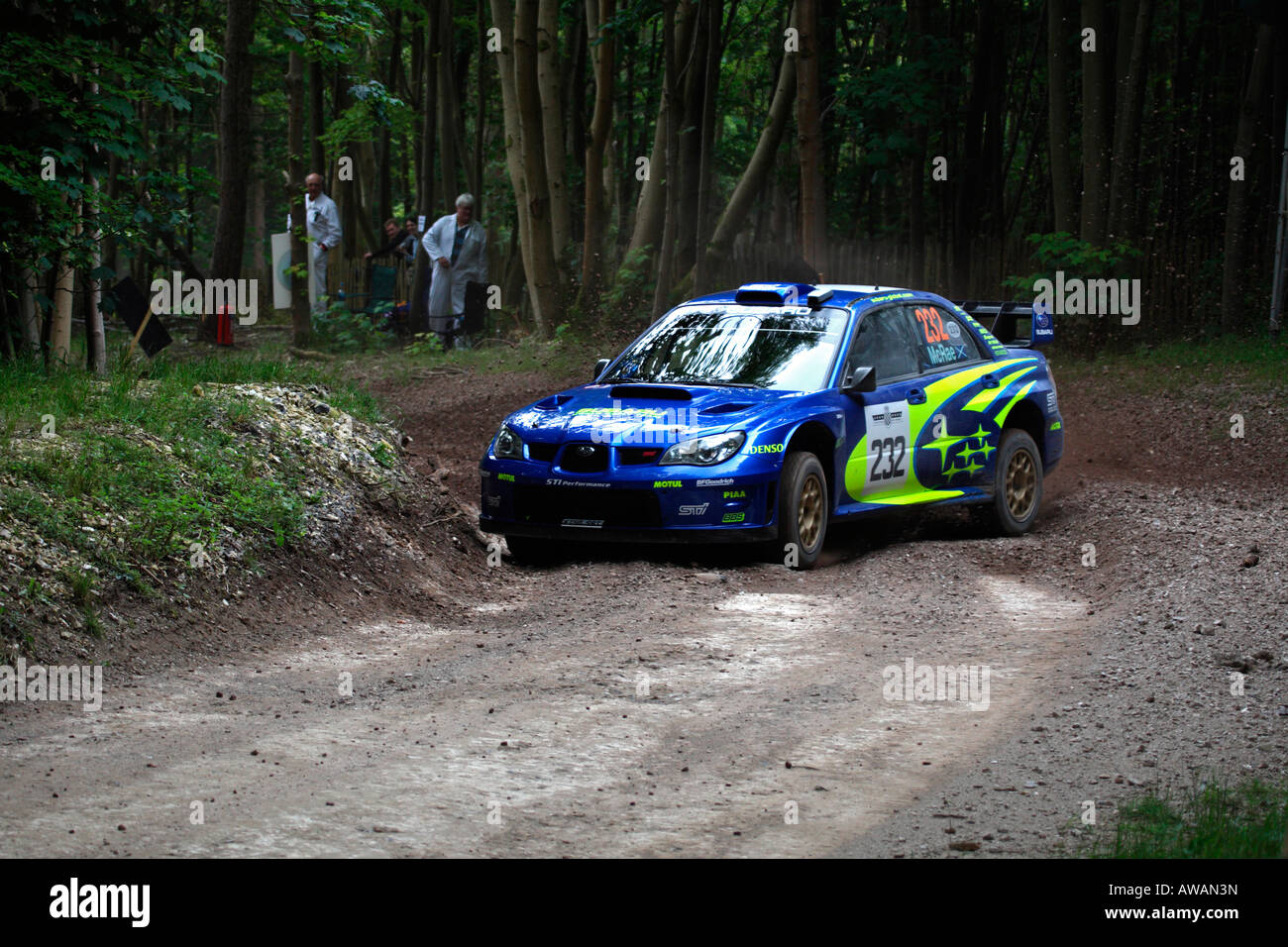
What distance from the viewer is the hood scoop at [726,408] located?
965cm

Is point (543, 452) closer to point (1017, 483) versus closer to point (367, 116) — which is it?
point (1017, 483)

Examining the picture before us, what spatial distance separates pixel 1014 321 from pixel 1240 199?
28.7 feet

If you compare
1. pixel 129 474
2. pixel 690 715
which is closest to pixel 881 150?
pixel 129 474

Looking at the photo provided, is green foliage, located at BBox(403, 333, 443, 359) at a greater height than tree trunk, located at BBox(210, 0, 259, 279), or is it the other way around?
tree trunk, located at BBox(210, 0, 259, 279)

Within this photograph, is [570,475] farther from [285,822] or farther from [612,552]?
[285,822]

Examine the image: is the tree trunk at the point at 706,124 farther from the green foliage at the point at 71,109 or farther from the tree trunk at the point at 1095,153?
the green foliage at the point at 71,109

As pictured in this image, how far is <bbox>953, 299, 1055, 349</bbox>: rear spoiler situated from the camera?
1246 cm

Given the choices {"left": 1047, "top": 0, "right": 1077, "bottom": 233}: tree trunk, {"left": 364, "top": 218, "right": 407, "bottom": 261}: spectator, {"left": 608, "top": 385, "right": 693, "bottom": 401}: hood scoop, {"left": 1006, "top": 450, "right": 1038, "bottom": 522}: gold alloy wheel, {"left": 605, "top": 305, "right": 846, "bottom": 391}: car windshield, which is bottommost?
{"left": 1006, "top": 450, "right": 1038, "bottom": 522}: gold alloy wheel

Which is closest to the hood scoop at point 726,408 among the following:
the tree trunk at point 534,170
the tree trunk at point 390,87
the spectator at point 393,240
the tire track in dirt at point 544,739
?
the tire track in dirt at point 544,739

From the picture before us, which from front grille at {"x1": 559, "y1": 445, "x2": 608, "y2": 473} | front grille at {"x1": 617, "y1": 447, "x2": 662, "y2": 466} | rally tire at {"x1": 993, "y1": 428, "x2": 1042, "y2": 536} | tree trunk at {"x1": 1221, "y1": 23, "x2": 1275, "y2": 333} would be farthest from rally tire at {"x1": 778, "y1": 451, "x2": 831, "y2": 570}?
tree trunk at {"x1": 1221, "y1": 23, "x2": 1275, "y2": 333}

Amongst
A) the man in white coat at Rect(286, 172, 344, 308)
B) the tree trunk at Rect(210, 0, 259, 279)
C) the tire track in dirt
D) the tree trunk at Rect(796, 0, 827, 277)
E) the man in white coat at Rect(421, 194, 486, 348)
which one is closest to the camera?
the tire track in dirt

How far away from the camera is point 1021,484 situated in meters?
11.7

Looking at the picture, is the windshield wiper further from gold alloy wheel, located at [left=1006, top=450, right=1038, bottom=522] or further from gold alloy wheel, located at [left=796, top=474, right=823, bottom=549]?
gold alloy wheel, located at [left=1006, top=450, right=1038, bottom=522]

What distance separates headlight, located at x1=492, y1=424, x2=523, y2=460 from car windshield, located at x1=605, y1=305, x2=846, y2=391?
1145 millimetres
